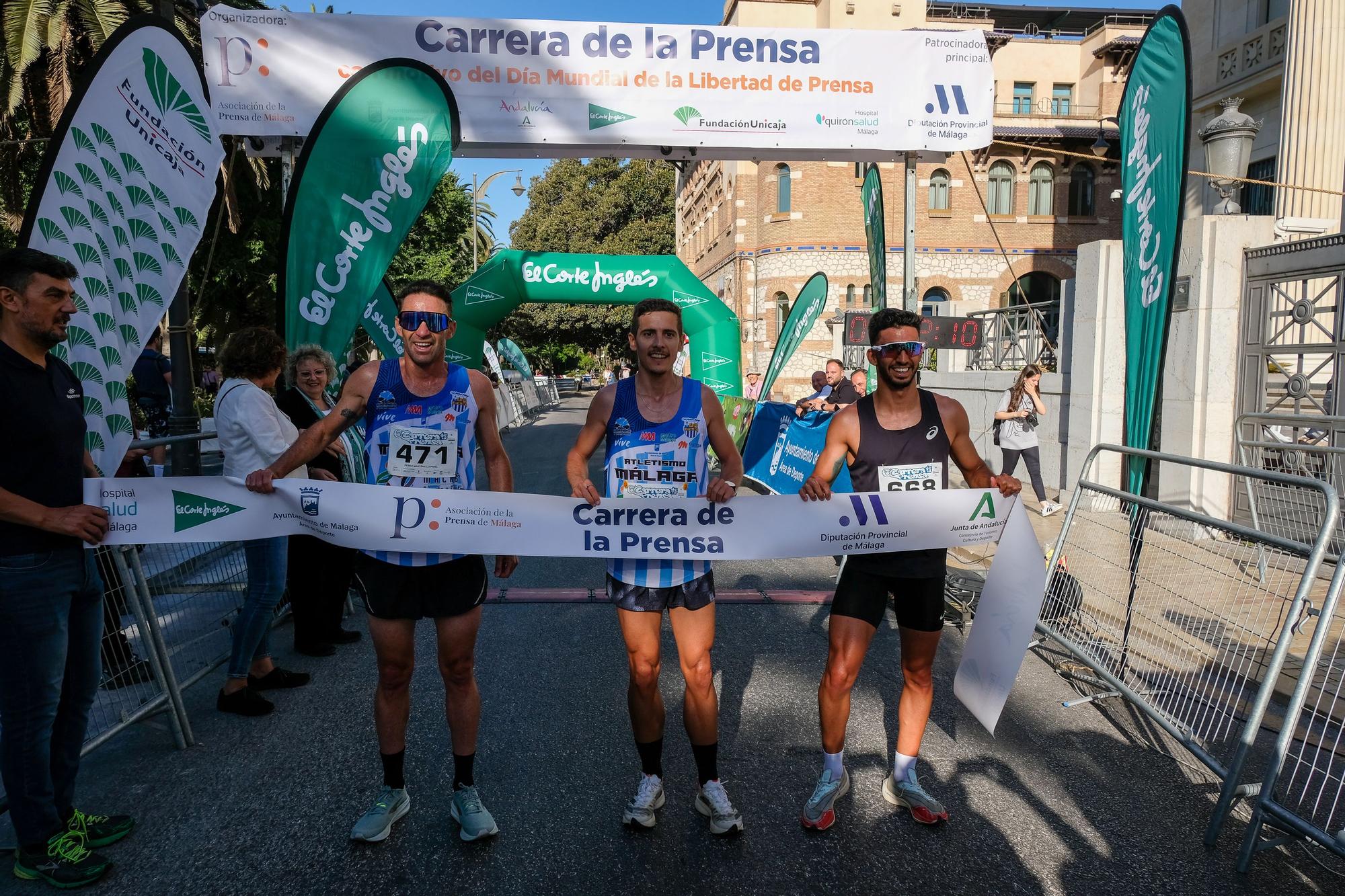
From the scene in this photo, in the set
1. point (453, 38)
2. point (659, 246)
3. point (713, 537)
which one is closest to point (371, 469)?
point (713, 537)

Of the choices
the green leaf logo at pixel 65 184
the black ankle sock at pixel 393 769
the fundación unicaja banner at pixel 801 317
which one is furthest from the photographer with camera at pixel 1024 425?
the green leaf logo at pixel 65 184

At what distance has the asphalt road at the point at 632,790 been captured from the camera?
9.47ft

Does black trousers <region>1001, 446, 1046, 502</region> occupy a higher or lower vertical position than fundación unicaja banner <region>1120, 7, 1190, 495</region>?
lower

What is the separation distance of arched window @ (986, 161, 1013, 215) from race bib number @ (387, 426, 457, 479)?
108 ft

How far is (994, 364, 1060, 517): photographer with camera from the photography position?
9805mm

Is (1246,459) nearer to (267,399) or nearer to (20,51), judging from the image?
(267,399)

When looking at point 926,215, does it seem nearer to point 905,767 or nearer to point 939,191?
point 939,191

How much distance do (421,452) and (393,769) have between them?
122 centimetres

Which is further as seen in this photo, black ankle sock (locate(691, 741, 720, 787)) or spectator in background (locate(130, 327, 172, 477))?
spectator in background (locate(130, 327, 172, 477))

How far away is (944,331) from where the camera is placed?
462 inches

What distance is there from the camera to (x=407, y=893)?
9.10ft

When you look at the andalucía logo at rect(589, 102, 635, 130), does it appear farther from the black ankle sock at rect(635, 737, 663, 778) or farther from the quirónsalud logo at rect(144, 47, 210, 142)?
the black ankle sock at rect(635, 737, 663, 778)

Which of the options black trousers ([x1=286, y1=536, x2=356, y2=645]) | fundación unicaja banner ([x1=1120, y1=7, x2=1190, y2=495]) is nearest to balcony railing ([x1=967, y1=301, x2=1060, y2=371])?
fundación unicaja banner ([x1=1120, y1=7, x2=1190, y2=495])

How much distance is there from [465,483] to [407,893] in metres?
1.45
